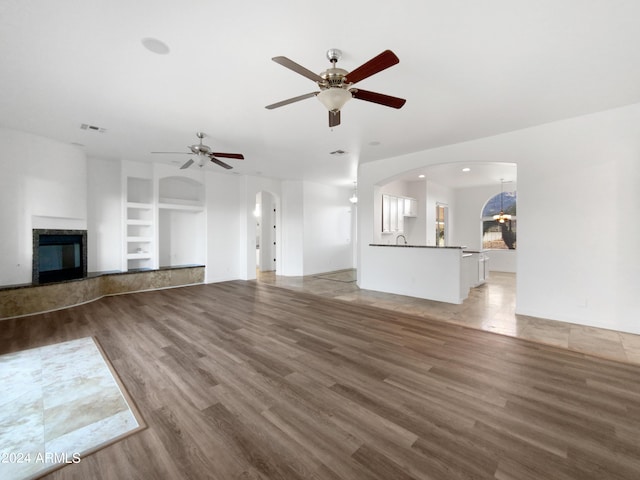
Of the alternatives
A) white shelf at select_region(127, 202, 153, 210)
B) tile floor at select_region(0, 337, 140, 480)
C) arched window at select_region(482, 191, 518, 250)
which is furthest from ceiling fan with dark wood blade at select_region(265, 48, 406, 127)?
arched window at select_region(482, 191, 518, 250)

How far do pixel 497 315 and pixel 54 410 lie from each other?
560 cm

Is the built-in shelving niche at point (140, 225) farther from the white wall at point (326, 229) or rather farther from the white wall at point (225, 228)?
the white wall at point (326, 229)

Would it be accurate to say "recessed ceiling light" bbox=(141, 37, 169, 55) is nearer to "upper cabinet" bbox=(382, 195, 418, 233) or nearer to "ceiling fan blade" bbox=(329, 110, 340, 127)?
"ceiling fan blade" bbox=(329, 110, 340, 127)

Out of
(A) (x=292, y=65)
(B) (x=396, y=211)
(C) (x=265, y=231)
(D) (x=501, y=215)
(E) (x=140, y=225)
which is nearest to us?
(A) (x=292, y=65)

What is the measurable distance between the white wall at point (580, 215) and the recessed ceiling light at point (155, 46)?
195 inches

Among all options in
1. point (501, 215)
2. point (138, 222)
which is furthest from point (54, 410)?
point (501, 215)

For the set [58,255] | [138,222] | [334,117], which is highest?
[334,117]

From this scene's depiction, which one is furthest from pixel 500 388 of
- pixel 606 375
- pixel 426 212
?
pixel 426 212

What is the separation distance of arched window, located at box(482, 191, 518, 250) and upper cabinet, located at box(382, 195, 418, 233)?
3027 mm

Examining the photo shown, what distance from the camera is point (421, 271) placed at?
19.0 feet

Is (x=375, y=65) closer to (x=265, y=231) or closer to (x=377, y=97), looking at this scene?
(x=377, y=97)

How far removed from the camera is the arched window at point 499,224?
934 cm

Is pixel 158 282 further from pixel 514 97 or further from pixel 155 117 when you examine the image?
pixel 514 97

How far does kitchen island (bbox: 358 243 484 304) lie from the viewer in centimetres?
537
